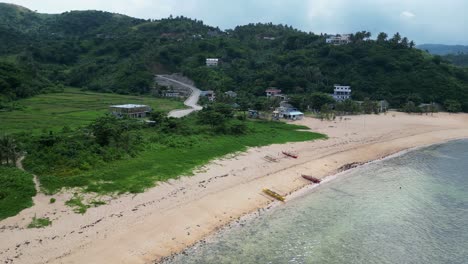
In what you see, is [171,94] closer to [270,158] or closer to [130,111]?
[130,111]

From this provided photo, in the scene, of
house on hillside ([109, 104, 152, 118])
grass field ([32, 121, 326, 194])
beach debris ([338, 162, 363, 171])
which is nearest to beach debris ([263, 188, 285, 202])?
grass field ([32, 121, 326, 194])

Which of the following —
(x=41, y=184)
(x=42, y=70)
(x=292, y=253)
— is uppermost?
(x=42, y=70)

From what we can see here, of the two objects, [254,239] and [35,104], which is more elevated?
[35,104]

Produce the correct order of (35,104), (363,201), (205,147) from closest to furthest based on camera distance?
(363,201) < (205,147) < (35,104)

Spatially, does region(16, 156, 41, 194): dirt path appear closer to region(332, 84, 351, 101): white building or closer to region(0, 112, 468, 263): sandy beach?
region(0, 112, 468, 263): sandy beach

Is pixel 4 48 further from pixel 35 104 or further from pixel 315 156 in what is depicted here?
pixel 315 156

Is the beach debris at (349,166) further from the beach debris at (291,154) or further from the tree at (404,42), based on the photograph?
the tree at (404,42)

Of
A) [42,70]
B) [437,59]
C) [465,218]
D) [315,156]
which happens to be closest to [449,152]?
[315,156]

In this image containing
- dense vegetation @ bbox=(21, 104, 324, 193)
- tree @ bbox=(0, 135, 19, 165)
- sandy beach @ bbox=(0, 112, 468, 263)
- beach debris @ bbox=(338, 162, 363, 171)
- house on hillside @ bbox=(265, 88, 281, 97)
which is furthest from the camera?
house on hillside @ bbox=(265, 88, 281, 97)
